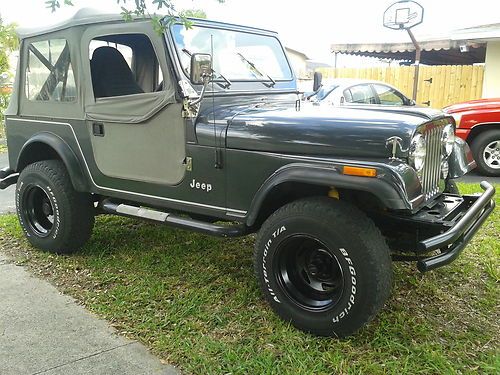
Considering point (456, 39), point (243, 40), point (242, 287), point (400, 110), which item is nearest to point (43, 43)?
point (243, 40)

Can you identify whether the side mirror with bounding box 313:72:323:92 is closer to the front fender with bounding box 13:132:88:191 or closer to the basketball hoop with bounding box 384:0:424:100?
the front fender with bounding box 13:132:88:191

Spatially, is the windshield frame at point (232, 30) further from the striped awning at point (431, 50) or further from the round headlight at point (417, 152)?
the striped awning at point (431, 50)

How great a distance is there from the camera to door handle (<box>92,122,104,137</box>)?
3.79 metres

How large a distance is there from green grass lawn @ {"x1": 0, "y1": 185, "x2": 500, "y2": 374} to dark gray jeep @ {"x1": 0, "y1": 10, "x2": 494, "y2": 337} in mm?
201

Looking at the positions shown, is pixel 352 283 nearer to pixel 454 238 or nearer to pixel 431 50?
pixel 454 238

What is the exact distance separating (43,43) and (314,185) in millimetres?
2827

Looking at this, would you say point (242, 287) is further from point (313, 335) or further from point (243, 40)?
point (243, 40)

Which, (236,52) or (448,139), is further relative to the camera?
(236,52)

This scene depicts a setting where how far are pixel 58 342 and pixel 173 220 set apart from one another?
109 cm

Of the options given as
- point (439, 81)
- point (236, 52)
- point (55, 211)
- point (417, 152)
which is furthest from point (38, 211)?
point (439, 81)

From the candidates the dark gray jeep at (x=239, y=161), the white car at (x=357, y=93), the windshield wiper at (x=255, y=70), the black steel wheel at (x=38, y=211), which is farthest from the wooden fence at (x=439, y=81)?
the black steel wheel at (x=38, y=211)

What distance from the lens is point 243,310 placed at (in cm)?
327

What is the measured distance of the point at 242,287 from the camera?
3594 mm

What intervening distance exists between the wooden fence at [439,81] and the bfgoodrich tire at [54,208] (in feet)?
34.0
